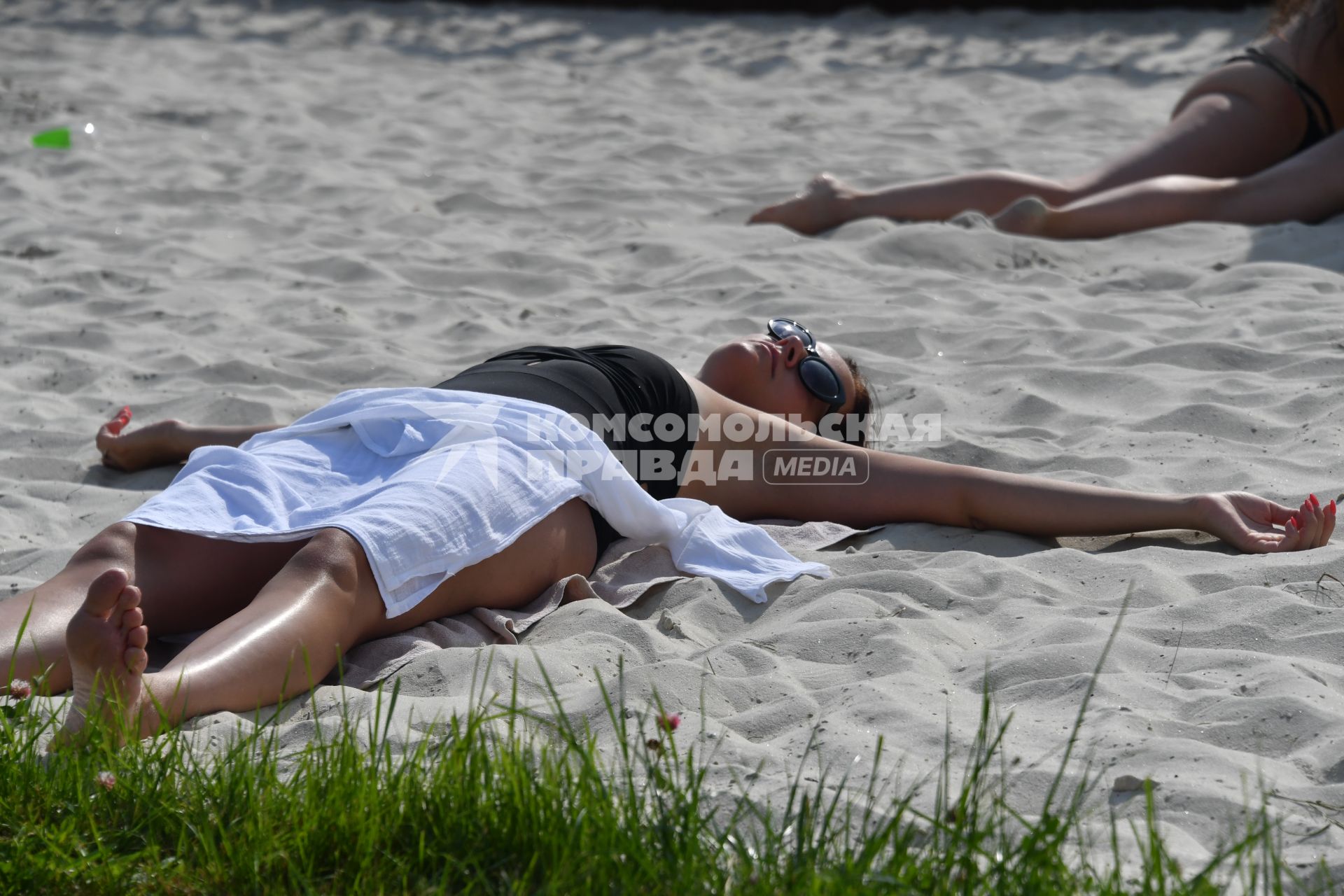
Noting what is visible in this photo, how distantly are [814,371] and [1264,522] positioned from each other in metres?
1.10

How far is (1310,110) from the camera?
5434 millimetres

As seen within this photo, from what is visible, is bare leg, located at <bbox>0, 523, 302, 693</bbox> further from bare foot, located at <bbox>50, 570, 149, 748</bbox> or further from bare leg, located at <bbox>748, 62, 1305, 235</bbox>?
bare leg, located at <bbox>748, 62, 1305, 235</bbox>

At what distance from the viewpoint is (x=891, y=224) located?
537 centimetres

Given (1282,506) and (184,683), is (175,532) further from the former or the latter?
(1282,506)

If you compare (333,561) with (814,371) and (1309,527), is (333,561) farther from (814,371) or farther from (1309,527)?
(1309,527)

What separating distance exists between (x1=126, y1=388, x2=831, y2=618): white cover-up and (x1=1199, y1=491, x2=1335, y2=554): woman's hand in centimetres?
85

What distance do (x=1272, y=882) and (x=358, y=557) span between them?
1.50m

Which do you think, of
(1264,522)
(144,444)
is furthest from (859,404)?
(144,444)

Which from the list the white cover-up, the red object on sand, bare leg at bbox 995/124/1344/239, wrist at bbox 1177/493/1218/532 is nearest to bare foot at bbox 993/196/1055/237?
bare leg at bbox 995/124/1344/239

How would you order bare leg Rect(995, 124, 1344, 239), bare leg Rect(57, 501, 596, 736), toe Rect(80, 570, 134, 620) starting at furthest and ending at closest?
1. bare leg Rect(995, 124, 1344, 239)
2. bare leg Rect(57, 501, 596, 736)
3. toe Rect(80, 570, 134, 620)

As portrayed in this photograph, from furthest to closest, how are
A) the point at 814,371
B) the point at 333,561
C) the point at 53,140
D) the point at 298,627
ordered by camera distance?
the point at 53,140, the point at 814,371, the point at 333,561, the point at 298,627

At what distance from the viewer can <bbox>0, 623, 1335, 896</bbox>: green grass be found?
154 cm

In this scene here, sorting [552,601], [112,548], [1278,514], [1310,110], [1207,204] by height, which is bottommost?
[552,601]

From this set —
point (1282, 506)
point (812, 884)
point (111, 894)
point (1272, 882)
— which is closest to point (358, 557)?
point (111, 894)
